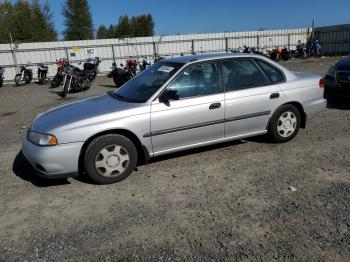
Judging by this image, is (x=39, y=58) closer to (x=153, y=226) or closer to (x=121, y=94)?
(x=121, y=94)

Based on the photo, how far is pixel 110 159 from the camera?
14.3ft

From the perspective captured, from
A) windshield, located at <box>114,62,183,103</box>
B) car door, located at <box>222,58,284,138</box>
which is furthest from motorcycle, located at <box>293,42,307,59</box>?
windshield, located at <box>114,62,183,103</box>

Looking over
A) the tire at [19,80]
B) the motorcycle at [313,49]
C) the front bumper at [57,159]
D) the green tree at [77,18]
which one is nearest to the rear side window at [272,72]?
the front bumper at [57,159]

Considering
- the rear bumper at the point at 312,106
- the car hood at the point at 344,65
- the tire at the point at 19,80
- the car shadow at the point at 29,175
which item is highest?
the car hood at the point at 344,65

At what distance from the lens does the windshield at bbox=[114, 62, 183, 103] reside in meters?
4.76

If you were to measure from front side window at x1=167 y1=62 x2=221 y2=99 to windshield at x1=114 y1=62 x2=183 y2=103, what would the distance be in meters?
0.15

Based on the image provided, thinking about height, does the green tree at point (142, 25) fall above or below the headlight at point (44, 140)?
above

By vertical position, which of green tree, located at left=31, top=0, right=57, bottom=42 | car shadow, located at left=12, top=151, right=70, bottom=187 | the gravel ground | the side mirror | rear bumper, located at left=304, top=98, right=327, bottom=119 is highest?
green tree, located at left=31, top=0, right=57, bottom=42

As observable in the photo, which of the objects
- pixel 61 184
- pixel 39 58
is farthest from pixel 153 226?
pixel 39 58

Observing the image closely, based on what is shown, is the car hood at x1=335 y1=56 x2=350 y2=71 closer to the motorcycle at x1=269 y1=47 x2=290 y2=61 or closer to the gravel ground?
the gravel ground

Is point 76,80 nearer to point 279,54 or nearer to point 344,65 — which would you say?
point 344,65

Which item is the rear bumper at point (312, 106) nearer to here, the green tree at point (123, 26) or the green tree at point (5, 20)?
the green tree at point (5, 20)

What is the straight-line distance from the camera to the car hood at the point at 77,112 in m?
4.29

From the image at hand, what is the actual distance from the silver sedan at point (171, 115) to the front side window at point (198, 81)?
0.05 ft
